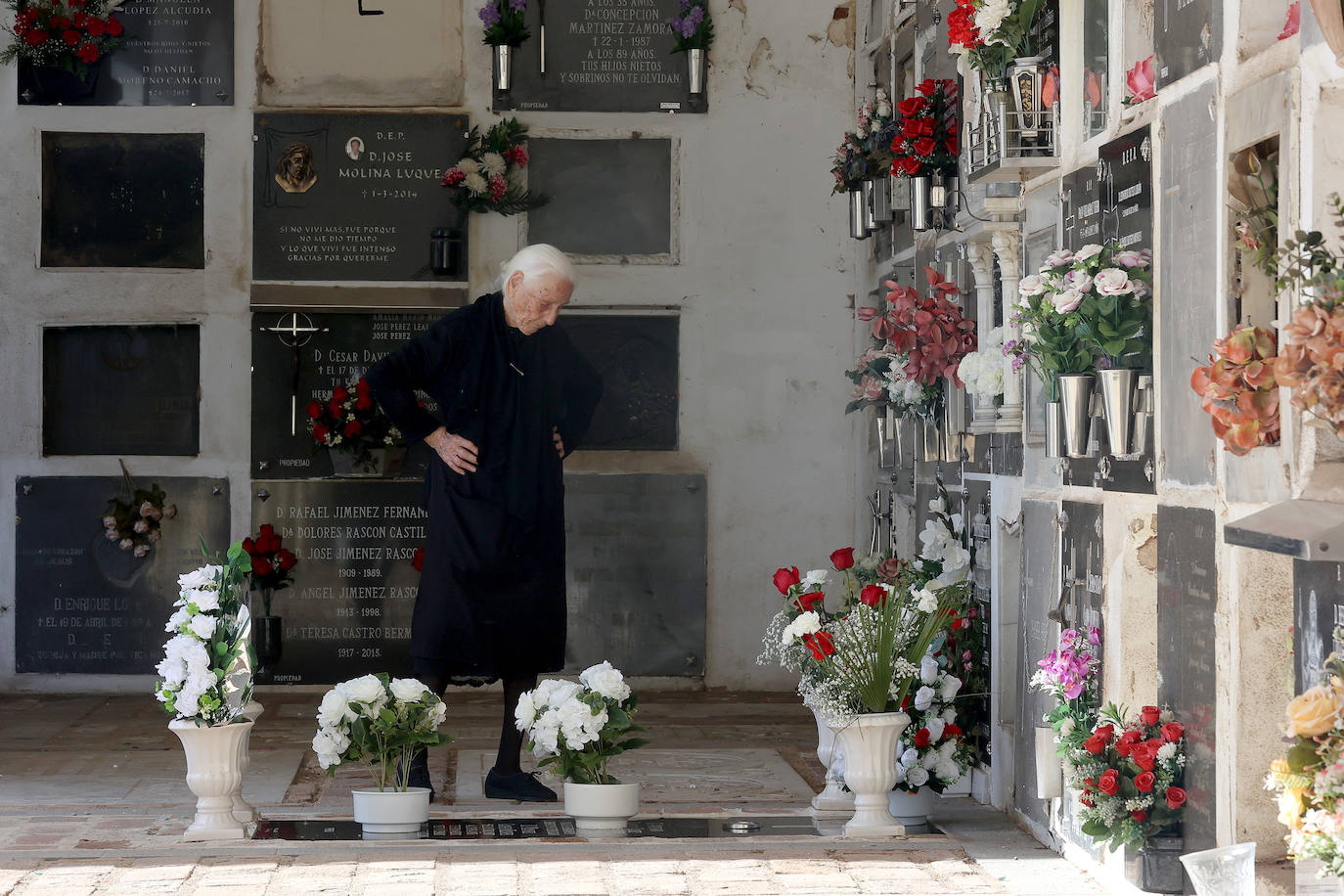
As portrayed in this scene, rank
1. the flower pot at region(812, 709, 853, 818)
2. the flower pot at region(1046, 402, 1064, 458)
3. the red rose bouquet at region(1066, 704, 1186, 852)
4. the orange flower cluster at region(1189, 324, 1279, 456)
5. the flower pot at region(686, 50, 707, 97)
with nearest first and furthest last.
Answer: the orange flower cluster at region(1189, 324, 1279, 456), the red rose bouquet at region(1066, 704, 1186, 852), the flower pot at region(1046, 402, 1064, 458), the flower pot at region(812, 709, 853, 818), the flower pot at region(686, 50, 707, 97)

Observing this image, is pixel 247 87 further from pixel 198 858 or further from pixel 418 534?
pixel 198 858

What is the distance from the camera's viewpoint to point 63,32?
22.6 feet

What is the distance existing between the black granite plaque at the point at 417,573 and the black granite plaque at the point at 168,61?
5.82 ft

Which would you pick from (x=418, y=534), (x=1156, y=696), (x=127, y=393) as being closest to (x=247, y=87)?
(x=127, y=393)

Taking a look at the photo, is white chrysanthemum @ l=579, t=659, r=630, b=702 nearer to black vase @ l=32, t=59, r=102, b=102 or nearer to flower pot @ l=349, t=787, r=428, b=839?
flower pot @ l=349, t=787, r=428, b=839

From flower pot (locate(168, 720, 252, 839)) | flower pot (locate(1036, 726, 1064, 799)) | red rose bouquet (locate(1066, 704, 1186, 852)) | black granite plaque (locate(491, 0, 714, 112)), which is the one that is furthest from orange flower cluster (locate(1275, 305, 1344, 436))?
black granite plaque (locate(491, 0, 714, 112))

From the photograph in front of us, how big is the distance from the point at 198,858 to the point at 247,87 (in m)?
4.10

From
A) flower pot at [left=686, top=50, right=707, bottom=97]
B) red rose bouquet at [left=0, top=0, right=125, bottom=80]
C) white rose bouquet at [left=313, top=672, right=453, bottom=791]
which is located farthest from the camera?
flower pot at [left=686, top=50, right=707, bottom=97]

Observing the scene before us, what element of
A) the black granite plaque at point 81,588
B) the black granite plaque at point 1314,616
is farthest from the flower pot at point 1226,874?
the black granite plaque at point 81,588

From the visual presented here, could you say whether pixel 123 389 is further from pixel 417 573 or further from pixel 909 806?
pixel 909 806

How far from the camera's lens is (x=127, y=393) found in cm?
711

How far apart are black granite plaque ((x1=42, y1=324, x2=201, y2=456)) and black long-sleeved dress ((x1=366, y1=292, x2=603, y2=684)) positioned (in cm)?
260

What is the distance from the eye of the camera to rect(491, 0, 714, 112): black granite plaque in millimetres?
7152

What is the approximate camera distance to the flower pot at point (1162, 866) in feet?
11.4
